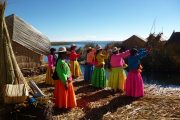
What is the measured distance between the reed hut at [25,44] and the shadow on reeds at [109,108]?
557 cm

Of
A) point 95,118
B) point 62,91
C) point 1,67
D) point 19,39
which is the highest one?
point 19,39

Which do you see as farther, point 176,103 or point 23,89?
point 176,103

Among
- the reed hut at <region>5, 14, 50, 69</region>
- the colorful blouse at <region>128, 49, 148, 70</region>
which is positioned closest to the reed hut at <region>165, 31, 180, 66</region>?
the reed hut at <region>5, 14, 50, 69</region>

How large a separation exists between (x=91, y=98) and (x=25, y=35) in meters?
5.81

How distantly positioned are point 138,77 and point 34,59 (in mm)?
6061

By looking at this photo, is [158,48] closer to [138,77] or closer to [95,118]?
[138,77]

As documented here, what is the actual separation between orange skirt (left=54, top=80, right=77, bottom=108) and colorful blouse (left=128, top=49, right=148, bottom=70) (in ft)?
6.97

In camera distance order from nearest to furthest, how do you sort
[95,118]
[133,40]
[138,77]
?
1. [95,118]
2. [138,77]
3. [133,40]

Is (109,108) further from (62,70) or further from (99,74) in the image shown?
(99,74)

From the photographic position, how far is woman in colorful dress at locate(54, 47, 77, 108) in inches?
276

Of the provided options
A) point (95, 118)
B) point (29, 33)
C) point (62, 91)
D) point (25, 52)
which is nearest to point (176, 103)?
point (95, 118)

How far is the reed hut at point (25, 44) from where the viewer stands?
40.6 feet

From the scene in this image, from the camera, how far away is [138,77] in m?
8.52

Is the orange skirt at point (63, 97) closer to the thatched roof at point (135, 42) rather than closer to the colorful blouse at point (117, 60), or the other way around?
the colorful blouse at point (117, 60)
